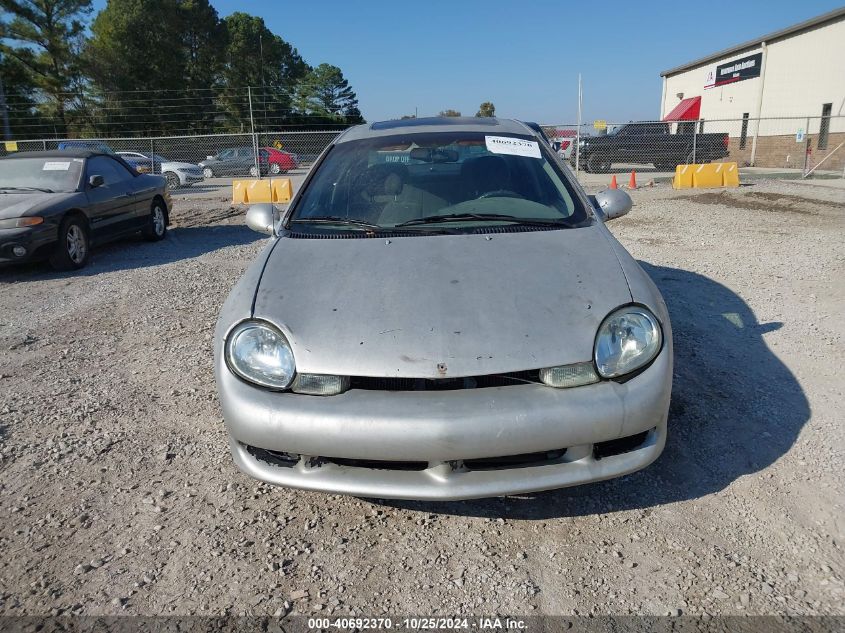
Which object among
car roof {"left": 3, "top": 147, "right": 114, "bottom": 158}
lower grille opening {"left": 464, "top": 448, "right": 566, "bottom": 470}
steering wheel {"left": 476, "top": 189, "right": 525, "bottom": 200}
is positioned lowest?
lower grille opening {"left": 464, "top": 448, "right": 566, "bottom": 470}

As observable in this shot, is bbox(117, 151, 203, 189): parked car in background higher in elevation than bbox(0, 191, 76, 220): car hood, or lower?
higher

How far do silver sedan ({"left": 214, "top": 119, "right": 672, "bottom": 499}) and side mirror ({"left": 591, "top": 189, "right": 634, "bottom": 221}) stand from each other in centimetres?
74

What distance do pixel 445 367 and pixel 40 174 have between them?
305 inches

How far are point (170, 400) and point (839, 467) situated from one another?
11.7 ft

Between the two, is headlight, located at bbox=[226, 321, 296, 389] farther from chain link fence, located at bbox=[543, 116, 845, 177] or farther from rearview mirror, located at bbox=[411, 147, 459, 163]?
chain link fence, located at bbox=[543, 116, 845, 177]

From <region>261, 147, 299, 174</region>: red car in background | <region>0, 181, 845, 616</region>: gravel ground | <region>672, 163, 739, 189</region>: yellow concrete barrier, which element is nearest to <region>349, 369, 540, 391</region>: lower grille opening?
<region>0, 181, 845, 616</region>: gravel ground

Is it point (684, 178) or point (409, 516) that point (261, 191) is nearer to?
point (684, 178)

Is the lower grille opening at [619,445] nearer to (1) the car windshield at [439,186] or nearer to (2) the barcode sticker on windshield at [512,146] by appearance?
(1) the car windshield at [439,186]

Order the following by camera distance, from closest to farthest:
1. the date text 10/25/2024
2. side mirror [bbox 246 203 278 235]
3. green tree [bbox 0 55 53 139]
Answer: the date text 10/25/2024
side mirror [bbox 246 203 278 235]
green tree [bbox 0 55 53 139]

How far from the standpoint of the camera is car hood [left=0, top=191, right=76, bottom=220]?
6637 mm

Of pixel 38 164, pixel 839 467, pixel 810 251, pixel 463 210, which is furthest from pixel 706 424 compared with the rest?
pixel 38 164

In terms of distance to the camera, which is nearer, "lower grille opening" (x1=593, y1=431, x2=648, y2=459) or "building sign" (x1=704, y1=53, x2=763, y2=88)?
"lower grille opening" (x1=593, y1=431, x2=648, y2=459)

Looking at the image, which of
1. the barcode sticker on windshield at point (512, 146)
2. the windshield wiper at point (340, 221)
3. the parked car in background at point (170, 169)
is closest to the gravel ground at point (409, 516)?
the windshield wiper at point (340, 221)

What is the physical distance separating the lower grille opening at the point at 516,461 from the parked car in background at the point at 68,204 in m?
6.56
